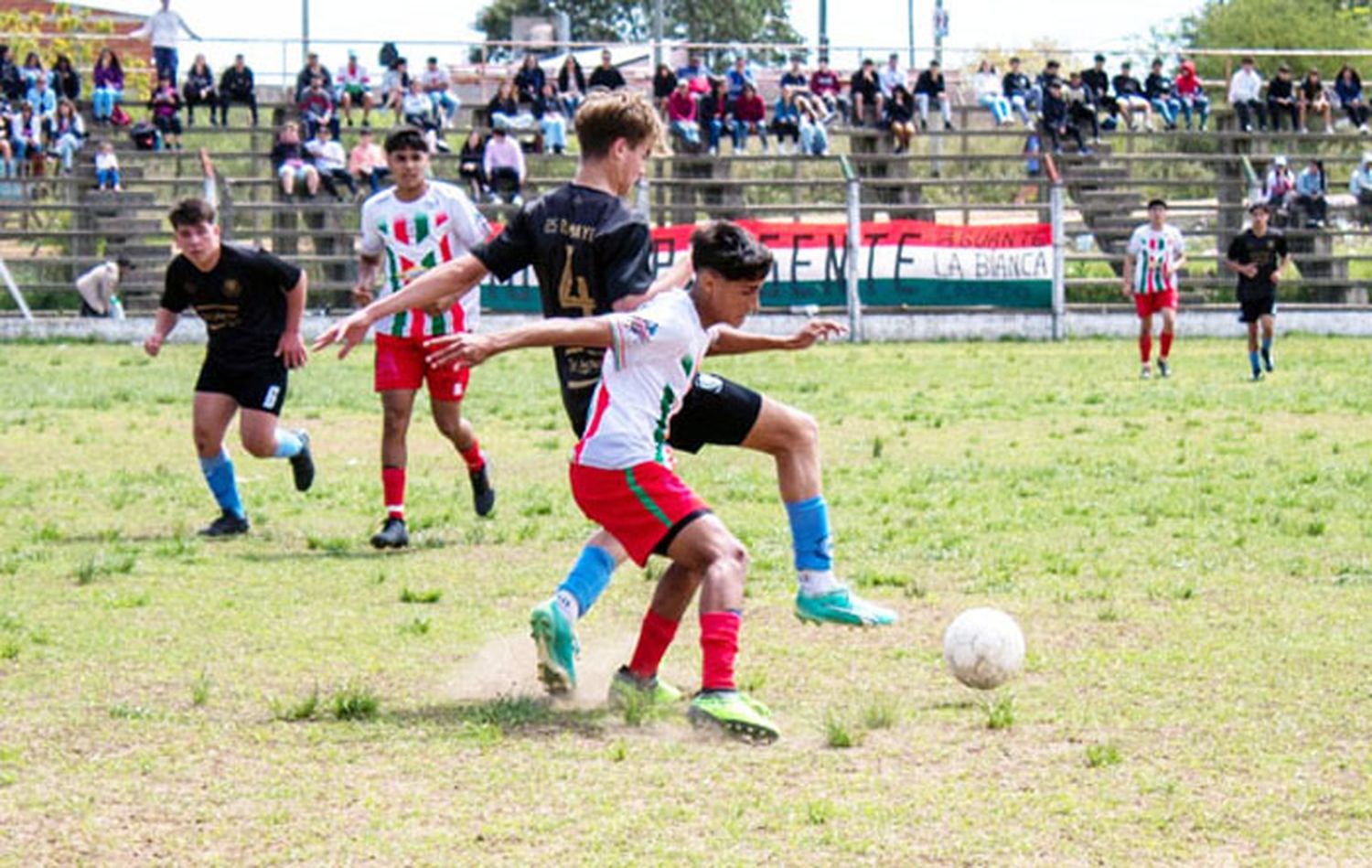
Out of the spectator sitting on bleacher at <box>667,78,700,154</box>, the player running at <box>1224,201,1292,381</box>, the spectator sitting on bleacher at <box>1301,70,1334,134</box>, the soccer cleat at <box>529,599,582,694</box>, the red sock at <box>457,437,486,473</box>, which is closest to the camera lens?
the soccer cleat at <box>529,599,582,694</box>

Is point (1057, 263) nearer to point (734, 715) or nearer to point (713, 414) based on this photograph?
point (713, 414)

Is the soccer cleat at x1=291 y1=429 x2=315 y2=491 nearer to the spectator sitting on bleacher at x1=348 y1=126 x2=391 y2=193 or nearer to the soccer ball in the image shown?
Answer: the soccer ball

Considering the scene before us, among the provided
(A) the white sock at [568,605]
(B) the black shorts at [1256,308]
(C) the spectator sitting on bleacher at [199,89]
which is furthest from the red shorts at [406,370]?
(C) the spectator sitting on bleacher at [199,89]

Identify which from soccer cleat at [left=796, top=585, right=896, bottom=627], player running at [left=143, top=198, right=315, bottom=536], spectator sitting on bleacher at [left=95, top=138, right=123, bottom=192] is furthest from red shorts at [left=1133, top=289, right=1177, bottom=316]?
spectator sitting on bleacher at [left=95, top=138, right=123, bottom=192]

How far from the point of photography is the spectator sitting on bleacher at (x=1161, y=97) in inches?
1368

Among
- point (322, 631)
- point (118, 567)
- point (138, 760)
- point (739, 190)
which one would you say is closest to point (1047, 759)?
point (138, 760)

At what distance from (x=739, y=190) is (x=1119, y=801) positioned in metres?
27.4

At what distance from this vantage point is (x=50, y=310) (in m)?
31.0

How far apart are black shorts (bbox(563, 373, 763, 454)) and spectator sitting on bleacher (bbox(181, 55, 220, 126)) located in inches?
1052

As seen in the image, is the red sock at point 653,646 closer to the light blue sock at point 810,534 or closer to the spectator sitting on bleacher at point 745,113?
the light blue sock at point 810,534

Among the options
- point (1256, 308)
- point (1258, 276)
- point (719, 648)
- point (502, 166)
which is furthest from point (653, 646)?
point (502, 166)

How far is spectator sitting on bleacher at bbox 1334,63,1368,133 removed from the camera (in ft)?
112

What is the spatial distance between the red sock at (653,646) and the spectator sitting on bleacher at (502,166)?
23814mm

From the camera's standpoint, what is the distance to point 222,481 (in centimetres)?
1091
